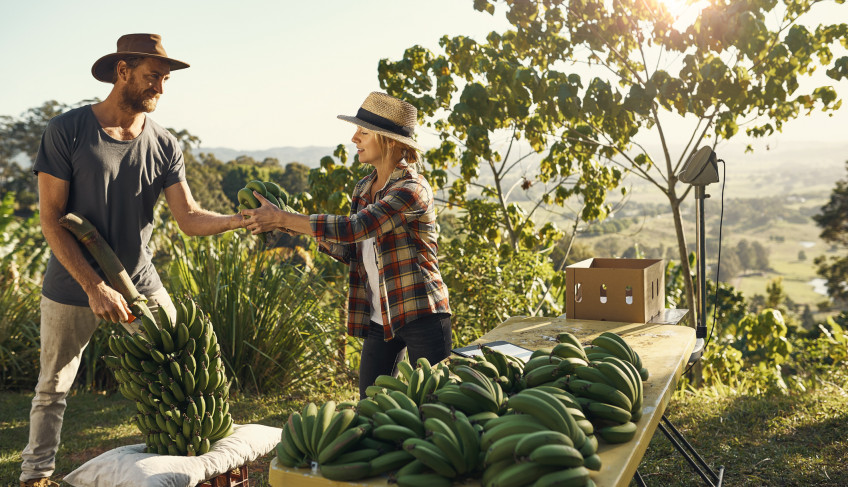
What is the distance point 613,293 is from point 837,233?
87.3 feet

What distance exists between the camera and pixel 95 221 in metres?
3.18

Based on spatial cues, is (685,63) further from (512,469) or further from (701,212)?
(512,469)

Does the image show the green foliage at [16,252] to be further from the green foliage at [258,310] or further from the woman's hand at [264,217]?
the woman's hand at [264,217]

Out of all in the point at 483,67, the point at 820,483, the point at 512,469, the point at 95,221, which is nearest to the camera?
the point at 512,469

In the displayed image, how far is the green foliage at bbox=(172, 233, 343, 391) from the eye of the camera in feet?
18.1

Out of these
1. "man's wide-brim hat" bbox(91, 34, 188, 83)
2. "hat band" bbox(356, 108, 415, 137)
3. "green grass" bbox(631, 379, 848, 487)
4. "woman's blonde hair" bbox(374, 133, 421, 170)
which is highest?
"man's wide-brim hat" bbox(91, 34, 188, 83)

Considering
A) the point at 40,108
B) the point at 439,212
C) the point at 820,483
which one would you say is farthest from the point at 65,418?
the point at 40,108

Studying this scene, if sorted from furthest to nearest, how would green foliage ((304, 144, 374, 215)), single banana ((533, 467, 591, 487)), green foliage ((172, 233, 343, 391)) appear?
green foliage ((304, 144, 374, 215)) < green foliage ((172, 233, 343, 391)) < single banana ((533, 467, 591, 487))

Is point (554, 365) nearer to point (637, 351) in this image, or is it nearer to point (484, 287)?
point (637, 351)

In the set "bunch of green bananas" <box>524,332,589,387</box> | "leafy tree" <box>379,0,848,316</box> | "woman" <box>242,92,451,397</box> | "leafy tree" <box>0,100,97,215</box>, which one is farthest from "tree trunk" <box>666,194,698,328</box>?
"leafy tree" <box>0,100,97,215</box>

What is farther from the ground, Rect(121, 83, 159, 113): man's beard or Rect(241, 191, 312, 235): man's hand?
Rect(121, 83, 159, 113): man's beard

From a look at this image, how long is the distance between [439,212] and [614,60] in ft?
8.03

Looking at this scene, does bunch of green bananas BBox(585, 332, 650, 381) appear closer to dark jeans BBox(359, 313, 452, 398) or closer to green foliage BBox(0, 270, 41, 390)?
dark jeans BBox(359, 313, 452, 398)

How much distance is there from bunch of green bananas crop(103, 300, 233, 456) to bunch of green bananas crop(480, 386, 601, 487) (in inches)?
61.5
